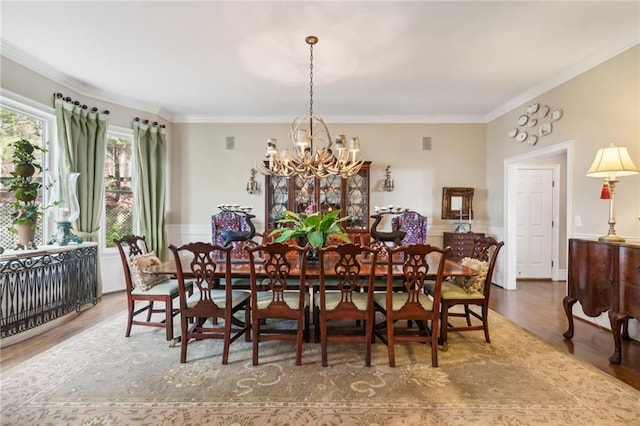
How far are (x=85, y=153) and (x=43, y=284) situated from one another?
1.80 meters

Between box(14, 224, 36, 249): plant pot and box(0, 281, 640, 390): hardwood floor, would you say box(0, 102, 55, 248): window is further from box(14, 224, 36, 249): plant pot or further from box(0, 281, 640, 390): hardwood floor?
box(0, 281, 640, 390): hardwood floor

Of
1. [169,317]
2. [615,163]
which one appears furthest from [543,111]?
[169,317]

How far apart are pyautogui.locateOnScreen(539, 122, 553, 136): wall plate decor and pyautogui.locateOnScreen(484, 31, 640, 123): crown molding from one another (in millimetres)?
446

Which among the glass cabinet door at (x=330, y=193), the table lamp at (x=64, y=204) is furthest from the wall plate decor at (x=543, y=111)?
the table lamp at (x=64, y=204)

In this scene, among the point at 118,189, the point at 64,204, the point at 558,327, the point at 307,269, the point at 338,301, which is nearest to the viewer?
the point at 338,301

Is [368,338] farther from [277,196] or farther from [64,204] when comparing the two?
[64,204]

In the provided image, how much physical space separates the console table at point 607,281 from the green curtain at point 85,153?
18.5 feet

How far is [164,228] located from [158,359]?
9.70 ft

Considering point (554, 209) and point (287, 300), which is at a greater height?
point (554, 209)

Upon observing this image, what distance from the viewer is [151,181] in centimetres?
481

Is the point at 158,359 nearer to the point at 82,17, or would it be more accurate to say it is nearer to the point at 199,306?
the point at 199,306

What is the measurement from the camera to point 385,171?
5348mm

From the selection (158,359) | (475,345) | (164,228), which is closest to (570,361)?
(475,345)

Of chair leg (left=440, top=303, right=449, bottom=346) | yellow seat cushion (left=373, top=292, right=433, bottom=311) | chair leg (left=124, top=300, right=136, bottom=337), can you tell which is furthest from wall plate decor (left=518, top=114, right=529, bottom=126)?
chair leg (left=124, top=300, right=136, bottom=337)
